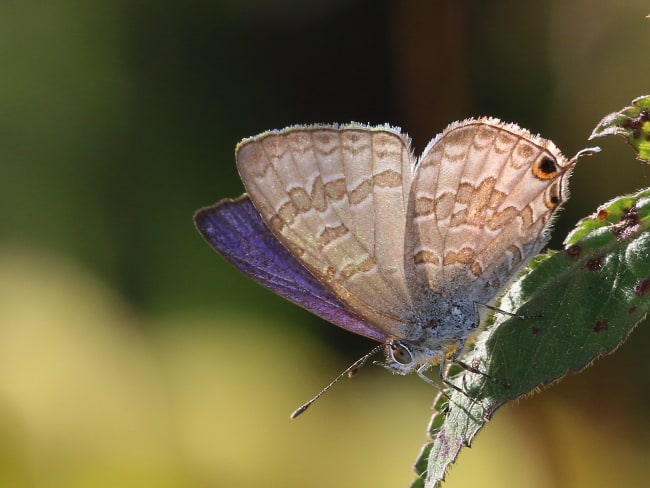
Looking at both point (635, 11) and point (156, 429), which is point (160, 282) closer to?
point (156, 429)

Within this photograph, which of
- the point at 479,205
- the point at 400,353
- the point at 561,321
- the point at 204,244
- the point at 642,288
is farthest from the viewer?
the point at 204,244

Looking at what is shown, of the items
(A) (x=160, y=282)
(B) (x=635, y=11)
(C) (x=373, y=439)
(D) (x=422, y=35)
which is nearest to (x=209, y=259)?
(A) (x=160, y=282)

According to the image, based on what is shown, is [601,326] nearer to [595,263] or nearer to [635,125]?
[595,263]

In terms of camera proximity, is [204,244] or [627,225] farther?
[204,244]

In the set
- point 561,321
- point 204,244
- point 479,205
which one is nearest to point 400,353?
point 479,205

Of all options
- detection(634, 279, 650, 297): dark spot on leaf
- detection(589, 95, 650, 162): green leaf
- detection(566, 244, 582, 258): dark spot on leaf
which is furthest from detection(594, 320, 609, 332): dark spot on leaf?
detection(589, 95, 650, 162): green leaf

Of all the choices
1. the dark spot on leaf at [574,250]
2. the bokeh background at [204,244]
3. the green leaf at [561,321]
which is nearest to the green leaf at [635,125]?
the green leaf at [561,321]
